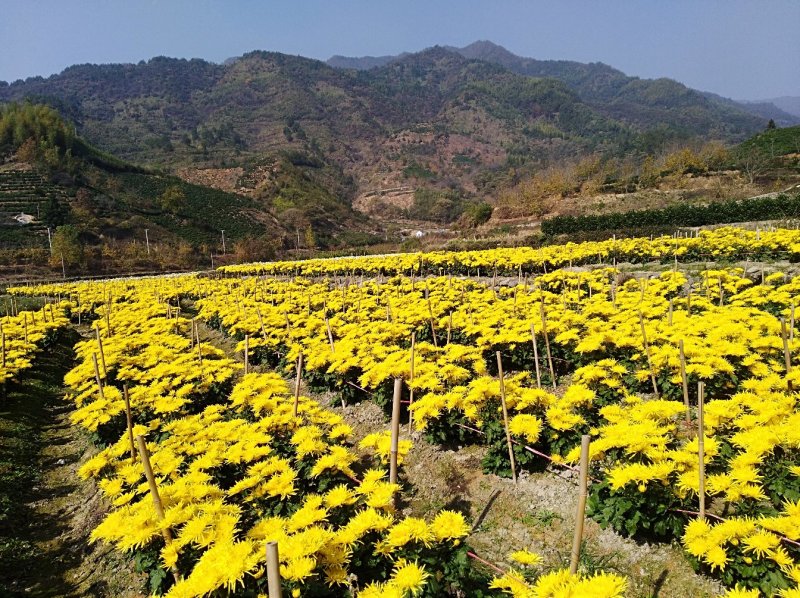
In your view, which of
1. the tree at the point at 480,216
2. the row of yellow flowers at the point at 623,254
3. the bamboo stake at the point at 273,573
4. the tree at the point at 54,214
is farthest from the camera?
the tree at the point at 54,214

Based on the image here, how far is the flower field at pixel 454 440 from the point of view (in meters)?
3.37

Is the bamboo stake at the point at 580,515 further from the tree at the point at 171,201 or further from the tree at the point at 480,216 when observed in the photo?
the tree at the point at 171,201

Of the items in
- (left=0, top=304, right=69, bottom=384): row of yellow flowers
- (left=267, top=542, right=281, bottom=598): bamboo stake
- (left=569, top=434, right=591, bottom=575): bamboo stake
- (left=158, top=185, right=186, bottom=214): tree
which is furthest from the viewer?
(left=158, top=185, right=186, bottom=214): tree

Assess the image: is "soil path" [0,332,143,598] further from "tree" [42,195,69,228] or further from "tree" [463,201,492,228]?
"tree" [42,195,69,228]

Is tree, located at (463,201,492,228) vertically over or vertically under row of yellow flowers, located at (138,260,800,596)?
over

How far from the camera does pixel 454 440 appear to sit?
696cm

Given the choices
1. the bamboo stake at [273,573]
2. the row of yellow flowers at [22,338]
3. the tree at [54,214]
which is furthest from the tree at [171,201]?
the bamboo stake at [273,573]

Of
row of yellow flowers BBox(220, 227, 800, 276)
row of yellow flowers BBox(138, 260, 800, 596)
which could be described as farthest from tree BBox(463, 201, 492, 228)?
row of yellow flowers BBox(138, 260, 800, 596)

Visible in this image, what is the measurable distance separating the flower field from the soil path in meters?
0.62

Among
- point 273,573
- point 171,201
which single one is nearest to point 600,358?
point 273,573

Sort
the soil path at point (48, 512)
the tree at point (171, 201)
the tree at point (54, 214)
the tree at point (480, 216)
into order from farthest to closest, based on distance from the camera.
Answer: the tree at point (171, 201) < the tree at point (54, 214) < the tree at point (480, 216) < the soil path at point (48, 512)

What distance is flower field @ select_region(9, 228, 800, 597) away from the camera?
133 inches

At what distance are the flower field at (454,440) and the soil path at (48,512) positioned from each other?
62 cm

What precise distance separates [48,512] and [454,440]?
6.37 meters
